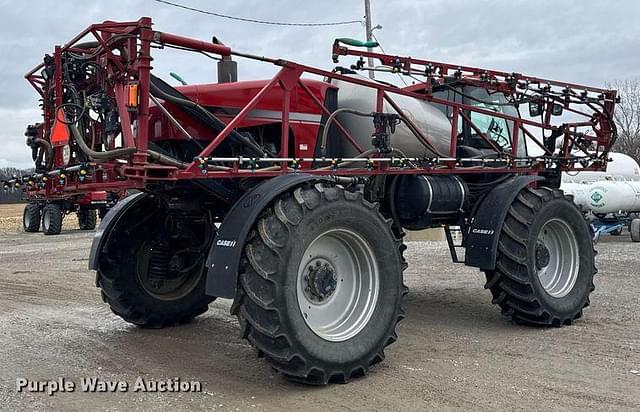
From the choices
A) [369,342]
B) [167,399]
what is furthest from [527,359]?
[167,399]

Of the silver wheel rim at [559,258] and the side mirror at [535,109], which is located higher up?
the side mirror at [535,109]

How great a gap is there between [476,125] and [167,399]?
15.0 ft

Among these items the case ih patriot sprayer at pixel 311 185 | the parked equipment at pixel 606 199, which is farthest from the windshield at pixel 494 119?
the parked equipment at pixel 606 199

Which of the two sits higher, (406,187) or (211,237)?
(406,187)

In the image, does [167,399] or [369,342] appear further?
[369,342]

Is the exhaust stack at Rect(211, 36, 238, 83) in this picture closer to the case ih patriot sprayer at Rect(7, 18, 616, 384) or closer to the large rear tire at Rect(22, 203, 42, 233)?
the case ih patriot sprayer at Rect(7, 18, 616, 384)

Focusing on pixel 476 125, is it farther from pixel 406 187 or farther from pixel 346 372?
pixel 346 372

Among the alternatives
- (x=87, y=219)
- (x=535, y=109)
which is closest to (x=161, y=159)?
(x=535, y=109)

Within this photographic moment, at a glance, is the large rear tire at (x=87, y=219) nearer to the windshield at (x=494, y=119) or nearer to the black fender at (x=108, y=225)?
the black fender at (x=108, y=225)

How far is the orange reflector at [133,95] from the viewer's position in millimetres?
4316

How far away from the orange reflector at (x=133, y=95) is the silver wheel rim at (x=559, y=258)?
4.29 metres

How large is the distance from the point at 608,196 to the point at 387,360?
45.5 ft

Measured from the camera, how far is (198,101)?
544 cm

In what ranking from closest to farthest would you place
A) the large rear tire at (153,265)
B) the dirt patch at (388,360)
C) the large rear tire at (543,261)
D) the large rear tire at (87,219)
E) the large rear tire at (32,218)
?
the dirt patch at (388,360), the large rear tire at (153,265), the large rear tire at (543,261), the large rear tire at (87,219), the large rear tire at (32,218)
